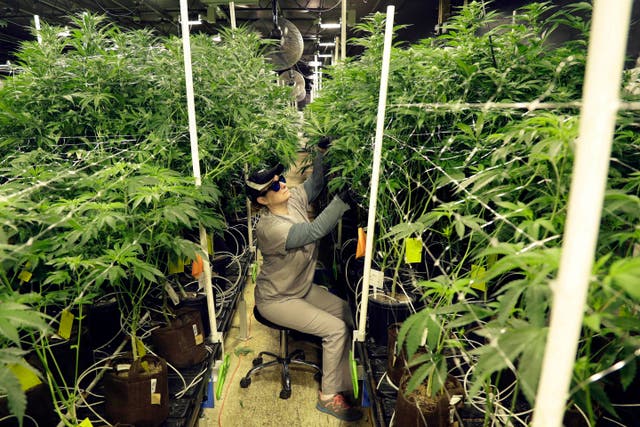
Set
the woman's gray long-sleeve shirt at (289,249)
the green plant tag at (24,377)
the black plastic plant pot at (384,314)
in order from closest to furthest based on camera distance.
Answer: the green plant tag at (24,377) < the black plastic plant pot at (384,314) < the woman's gray long-sleeve shirt at (289,249)

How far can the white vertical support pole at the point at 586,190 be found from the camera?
0.38 metres

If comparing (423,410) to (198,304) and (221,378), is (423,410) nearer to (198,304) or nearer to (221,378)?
(221,378)

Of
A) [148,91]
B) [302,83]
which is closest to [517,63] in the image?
[148,91]

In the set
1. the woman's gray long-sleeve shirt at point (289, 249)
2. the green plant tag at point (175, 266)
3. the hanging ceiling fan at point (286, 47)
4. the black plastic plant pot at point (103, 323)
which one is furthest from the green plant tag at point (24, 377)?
the hanging ceiling fan at point (286, 47)

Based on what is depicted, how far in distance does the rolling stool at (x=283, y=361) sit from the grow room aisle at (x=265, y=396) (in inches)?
1.6

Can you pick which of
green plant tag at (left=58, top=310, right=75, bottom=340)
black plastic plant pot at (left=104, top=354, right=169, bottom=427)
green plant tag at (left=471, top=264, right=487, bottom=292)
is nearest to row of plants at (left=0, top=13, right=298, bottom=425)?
green plant tag at (left=58, top=310, right=75, bottom=340)

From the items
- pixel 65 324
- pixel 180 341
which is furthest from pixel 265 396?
pixel 65 324

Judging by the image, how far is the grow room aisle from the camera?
207 centimetres

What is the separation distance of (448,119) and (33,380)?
1.72m

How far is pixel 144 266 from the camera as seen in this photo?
3.90 feet

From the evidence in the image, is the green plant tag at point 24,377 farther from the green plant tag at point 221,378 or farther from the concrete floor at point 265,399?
the concrete floor at point 265,399

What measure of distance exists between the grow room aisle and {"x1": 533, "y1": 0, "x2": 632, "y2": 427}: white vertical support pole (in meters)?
1.61

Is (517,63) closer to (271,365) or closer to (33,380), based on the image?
(33,380)

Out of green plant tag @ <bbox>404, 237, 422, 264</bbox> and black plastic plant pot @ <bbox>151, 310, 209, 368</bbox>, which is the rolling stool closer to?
black plastic plant pot @ <bbox>151, 310, 209, 368</bbox>
